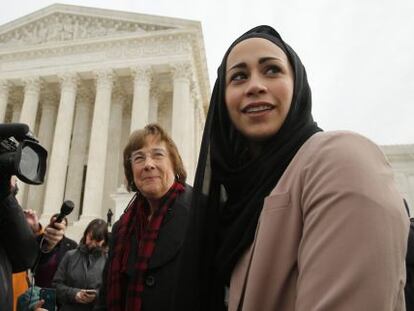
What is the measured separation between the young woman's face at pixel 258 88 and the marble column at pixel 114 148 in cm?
2490

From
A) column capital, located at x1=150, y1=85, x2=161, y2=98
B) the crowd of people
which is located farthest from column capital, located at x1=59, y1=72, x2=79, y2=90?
the crowd of people

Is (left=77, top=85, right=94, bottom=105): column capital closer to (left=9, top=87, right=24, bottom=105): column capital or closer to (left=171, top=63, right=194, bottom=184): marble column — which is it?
(left=9, top=87, right=24, bottom=105): column capital

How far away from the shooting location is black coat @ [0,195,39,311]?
2.51m

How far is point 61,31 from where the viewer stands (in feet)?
94.8

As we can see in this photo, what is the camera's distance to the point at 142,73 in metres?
26.0

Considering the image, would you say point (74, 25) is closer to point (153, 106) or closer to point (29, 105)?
point (29, 105)

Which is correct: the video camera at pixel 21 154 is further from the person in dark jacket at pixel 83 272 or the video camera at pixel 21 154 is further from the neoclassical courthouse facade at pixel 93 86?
the neoclassical courthouse facade at pixel 93 86

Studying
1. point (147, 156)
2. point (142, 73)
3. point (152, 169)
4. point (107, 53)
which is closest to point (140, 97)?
point (142, 73)

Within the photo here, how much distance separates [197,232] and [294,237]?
68 centimetres

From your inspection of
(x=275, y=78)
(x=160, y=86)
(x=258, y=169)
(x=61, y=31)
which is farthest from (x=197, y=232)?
(x=61, y=31)

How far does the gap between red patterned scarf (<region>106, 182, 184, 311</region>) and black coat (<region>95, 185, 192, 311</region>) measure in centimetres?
4

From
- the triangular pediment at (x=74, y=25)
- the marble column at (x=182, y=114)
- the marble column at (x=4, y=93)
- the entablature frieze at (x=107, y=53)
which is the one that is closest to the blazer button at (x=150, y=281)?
the marble column at (x=182, y=114)

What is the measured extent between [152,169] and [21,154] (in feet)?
3.67

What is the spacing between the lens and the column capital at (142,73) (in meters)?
25.9
